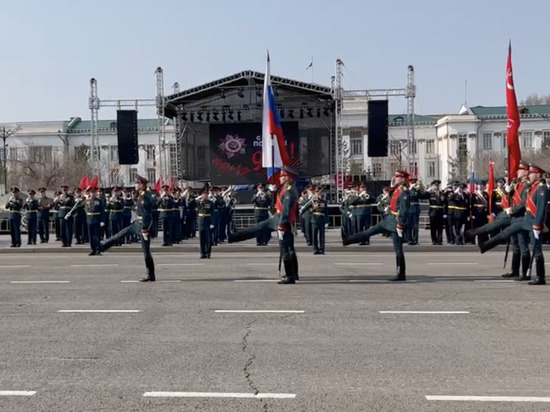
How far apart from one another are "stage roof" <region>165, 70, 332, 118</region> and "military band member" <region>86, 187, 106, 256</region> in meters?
14.3

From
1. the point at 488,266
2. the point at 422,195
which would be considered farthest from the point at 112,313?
the point at 422,195

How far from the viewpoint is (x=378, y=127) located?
35906 mm

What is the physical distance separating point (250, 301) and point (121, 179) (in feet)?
254

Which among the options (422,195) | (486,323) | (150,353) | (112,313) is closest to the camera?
(150,353)

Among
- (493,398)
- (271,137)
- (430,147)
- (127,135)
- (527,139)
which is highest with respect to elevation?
(527,139)

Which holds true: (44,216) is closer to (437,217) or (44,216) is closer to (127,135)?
(127,135)

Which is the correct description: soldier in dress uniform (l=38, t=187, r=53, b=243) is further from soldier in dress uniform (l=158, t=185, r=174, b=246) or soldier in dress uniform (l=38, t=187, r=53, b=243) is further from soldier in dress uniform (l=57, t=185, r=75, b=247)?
soldier in dress uniform (l=158, t=185, r=174, b=246)

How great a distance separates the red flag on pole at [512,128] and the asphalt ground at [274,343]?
7.58 feet

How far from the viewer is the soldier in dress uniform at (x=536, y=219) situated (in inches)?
522

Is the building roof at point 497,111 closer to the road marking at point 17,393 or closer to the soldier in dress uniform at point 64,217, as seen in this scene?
the soldier in dress uniform at point 64,217

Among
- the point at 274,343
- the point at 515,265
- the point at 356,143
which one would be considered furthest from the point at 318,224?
the point at 356,143

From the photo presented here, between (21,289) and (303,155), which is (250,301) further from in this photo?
(303,155)

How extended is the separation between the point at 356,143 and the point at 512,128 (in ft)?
256

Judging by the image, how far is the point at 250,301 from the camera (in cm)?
1202
